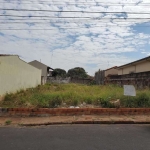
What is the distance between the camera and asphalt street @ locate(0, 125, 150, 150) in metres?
4.14

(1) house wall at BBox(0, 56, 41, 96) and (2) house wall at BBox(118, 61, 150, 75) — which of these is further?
(2) house wall at BBox(118, 61, 150, 75)

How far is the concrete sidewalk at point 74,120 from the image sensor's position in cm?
622

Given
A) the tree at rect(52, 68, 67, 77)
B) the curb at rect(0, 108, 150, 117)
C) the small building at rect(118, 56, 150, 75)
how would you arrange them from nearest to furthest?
the curb at rect(0, 108, 150, 117) < the small building at rect(118, 56, 150, 75) < the tree at rect(52, 68, 67, 77)

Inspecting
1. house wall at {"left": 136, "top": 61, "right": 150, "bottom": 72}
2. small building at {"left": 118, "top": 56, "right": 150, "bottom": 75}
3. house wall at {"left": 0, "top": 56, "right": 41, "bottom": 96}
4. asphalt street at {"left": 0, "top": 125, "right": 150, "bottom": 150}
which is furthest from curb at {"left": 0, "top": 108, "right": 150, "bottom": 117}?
house wall at {"left": 136, "top": 61, "right": 150, "bottom": 72}

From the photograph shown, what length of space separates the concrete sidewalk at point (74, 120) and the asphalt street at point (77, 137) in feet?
1.21

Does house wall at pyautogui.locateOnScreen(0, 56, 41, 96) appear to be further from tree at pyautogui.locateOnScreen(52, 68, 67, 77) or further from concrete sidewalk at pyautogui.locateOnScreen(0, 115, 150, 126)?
tree at pyautogui.locateOnScreen(52, 68, 67, 77)

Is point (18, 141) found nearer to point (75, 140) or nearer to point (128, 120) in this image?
point (75, 140)

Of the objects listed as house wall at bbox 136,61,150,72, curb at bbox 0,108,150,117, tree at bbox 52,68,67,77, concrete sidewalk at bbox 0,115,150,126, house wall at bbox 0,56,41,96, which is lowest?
concrete sidewalk at bbox 0,115,150,126

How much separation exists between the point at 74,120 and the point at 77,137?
5.42 feet

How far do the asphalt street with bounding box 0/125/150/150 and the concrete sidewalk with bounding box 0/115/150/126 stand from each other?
0.37m

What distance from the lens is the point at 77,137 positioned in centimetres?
480

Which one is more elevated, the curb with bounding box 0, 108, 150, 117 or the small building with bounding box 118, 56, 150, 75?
the small building with bounding box 118, 56, 150, 75

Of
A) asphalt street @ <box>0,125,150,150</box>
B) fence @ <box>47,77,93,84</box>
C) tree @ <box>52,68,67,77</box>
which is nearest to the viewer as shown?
asphalt street @ <box>0,125,150,150</box>

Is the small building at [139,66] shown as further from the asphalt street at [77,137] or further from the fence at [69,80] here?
the asphalt street at [77,137]
